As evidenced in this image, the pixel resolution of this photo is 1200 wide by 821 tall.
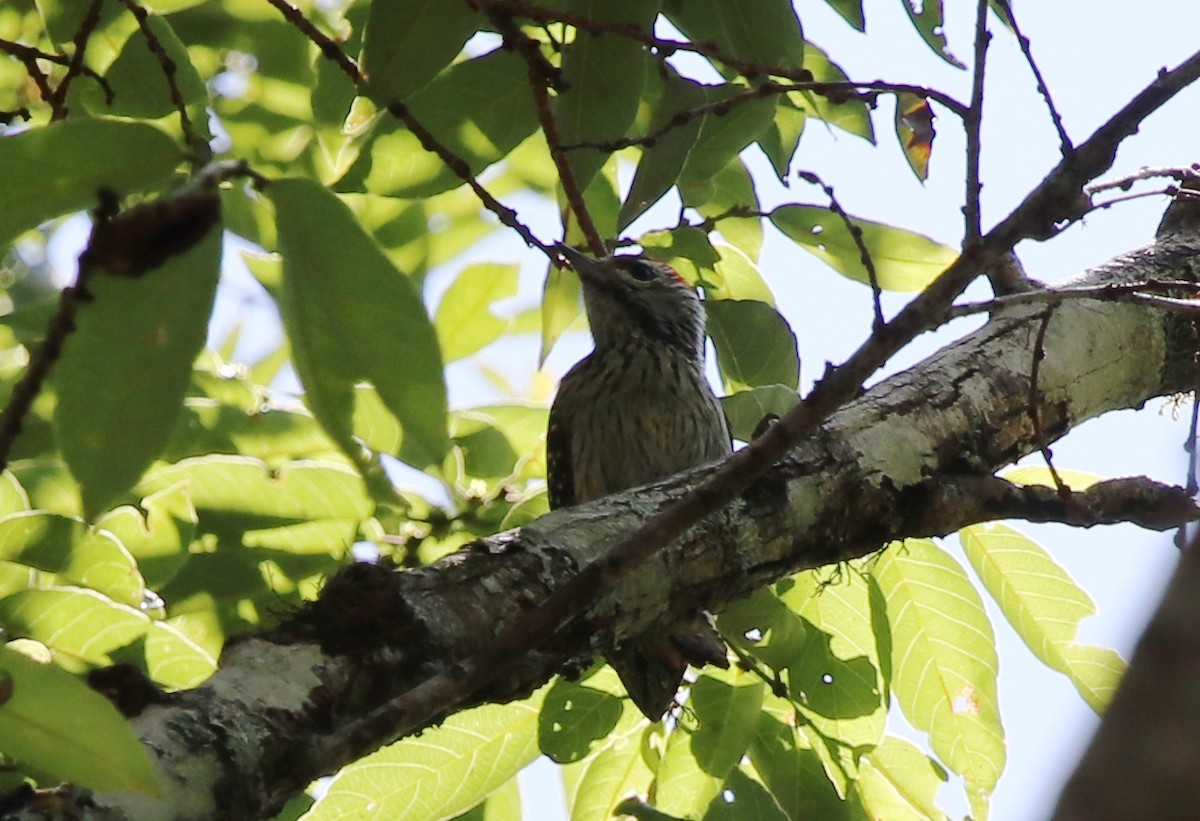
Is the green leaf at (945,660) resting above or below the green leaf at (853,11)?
below

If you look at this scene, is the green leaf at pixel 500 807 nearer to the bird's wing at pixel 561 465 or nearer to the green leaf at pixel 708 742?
the green leaf at pixel 708 742

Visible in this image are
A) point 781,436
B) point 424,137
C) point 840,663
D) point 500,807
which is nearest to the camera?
point 781,436

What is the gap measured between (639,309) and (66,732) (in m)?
3.93

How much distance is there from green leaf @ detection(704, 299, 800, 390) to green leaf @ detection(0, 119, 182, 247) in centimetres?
186

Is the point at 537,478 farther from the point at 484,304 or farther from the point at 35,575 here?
the point at 35,575

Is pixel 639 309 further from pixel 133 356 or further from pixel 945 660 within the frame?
pixel 133 356

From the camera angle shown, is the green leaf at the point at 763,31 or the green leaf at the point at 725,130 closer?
the green leaf at the point at 763,31

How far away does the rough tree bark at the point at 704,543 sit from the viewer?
1.80 meters

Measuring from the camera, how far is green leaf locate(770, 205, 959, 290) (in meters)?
3.20

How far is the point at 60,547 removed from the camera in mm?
2736

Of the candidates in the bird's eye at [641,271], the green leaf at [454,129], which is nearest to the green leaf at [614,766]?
the green leaf at [454,129]

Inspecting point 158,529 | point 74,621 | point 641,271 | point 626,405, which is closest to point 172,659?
point 74,621

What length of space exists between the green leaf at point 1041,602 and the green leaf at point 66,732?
8.17 ft

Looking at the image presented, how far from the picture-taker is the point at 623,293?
5141 millimetres
